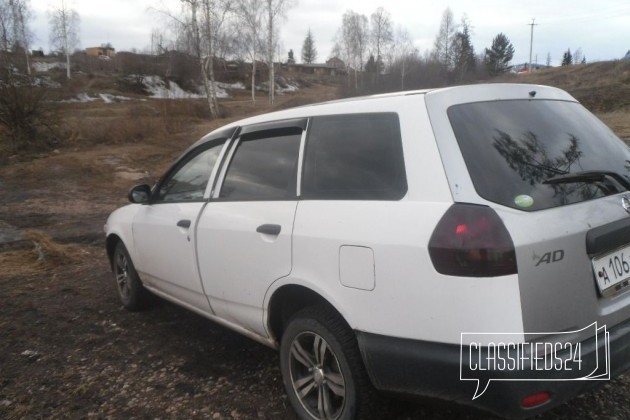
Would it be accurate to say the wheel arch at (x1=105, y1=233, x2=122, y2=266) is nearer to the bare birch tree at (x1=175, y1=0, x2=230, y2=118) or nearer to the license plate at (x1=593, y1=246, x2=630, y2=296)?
the license plate at (x1=593, y1=246, x2=630, y2=296)

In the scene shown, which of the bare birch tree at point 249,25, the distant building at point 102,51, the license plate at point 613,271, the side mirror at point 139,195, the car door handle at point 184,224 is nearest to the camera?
the license plate at point 613,271

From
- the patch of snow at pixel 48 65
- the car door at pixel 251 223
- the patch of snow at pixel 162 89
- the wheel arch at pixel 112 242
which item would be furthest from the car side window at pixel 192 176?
the patch of snow at pixel 48 65

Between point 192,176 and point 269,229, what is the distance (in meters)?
1.30

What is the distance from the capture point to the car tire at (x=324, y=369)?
2.38 m

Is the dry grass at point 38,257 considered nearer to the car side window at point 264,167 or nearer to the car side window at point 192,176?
the car side window at point 192,176

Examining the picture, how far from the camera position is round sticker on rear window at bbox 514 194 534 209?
2059 millimetres

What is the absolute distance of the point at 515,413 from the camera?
199 cm

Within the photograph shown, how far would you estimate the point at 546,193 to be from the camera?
84.4 inches

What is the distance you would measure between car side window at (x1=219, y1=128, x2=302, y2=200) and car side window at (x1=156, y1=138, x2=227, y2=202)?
0.95 feet

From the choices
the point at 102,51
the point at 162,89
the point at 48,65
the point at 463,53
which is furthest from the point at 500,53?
the point at 102,51

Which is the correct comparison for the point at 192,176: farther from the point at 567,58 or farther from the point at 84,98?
the point at 567,58

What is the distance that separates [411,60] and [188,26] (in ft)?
107

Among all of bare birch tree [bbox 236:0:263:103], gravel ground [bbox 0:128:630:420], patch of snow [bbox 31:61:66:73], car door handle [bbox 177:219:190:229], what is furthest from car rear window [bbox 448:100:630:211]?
patch of snow [bbox 31:61:66:73]

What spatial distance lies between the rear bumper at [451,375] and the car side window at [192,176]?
180 cm
